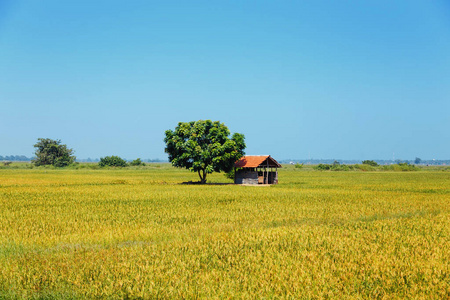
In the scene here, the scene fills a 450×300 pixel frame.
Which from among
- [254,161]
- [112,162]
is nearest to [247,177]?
[254,161]

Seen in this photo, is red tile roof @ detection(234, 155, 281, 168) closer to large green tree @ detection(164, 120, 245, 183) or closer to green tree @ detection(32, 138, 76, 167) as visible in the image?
large green tree @ detection(164, 120, 245, 183)

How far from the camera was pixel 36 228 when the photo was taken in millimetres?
12422

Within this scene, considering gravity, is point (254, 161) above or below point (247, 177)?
above

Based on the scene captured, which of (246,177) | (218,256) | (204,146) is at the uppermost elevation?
(204,146)

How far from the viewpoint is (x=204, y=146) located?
126ft

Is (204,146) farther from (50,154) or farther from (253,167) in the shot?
(50,154)

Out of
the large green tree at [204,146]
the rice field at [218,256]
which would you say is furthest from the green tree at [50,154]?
the rice field at [218,256]

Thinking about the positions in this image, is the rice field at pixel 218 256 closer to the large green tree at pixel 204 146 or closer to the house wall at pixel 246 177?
the large green tree at pixel 204 146

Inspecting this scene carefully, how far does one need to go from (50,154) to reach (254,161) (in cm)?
7723

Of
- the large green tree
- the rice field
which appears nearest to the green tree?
the large green tree

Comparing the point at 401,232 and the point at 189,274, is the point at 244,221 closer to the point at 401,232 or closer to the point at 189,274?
the point at 401,232

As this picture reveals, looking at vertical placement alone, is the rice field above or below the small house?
below

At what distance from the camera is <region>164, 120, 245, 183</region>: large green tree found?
37.4 metres

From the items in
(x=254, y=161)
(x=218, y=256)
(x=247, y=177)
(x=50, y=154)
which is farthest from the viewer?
(x=50, y=154)
